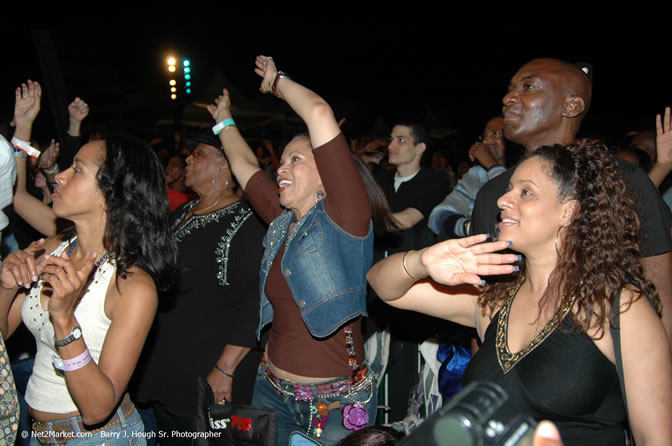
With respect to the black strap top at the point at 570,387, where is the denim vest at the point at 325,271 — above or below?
above

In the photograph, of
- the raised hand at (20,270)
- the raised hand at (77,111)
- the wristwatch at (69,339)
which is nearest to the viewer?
the wristwatch at (69,339)

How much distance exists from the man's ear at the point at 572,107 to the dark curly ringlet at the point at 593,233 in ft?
2.52

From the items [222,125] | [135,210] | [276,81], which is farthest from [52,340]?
[222,125]

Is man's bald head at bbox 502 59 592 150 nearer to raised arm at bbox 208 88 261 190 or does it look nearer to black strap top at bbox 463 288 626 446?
black strap top at bbox 463 288 626 446

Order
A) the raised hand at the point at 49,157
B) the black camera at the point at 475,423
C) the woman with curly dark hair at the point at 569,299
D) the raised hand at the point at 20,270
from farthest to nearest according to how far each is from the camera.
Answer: the raised hand at the point at 49,157 → the raised hand at the point at 20,270 → the woman with curly dark hair at the point at 569,299 → the black camera at the point at 475,423

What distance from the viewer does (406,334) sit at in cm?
392

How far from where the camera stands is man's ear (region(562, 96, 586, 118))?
2.58m

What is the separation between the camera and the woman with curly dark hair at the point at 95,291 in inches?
72.6

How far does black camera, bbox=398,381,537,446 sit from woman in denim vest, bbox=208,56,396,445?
1575 millimetres

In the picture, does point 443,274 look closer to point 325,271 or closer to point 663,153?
point 325,271

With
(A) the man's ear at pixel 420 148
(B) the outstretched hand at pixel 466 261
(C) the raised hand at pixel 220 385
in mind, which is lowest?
(C) the raised hand at pixel 220 385

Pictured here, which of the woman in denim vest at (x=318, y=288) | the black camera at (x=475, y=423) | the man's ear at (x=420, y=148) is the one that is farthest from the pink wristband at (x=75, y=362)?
the man's ear at (x=420, y=148)

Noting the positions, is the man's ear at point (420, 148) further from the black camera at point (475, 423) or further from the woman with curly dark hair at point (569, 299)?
the black camera at point (475, 423)

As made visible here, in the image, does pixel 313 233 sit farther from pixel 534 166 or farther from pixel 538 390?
pixel 538 390
